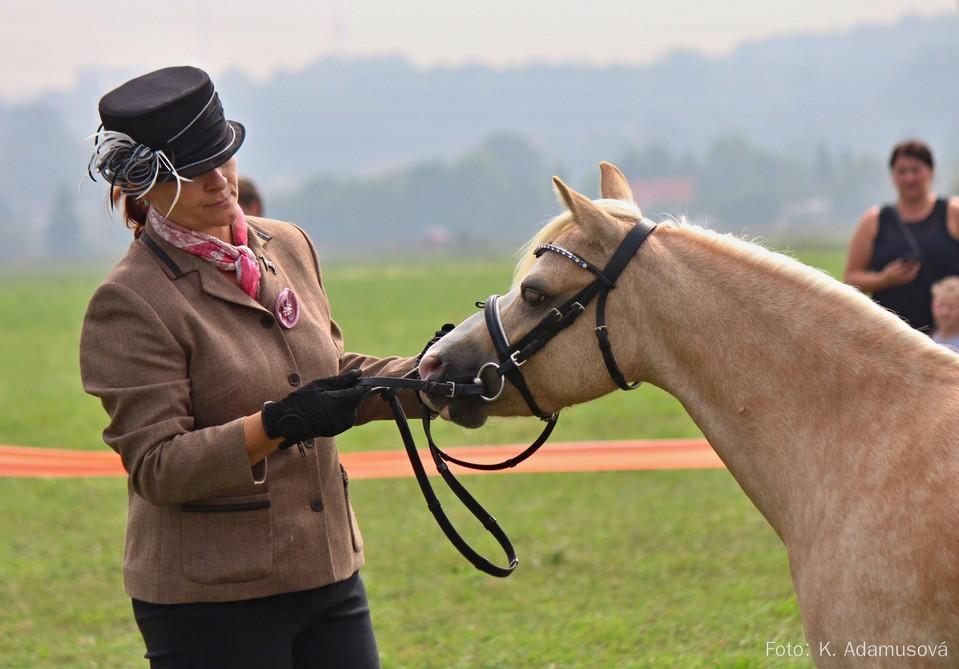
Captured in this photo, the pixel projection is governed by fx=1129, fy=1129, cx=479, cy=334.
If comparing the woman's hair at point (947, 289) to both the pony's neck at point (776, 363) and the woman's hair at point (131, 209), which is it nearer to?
the pony's neck at point (776, 363)

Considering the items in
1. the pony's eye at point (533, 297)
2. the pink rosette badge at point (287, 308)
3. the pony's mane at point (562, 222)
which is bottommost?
the pink rosette badge at point (287, 308)

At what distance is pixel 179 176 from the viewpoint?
9.73 feet

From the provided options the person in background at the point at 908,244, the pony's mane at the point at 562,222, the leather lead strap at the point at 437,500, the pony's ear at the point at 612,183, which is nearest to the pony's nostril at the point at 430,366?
the leather lead strap at the point at 437,500

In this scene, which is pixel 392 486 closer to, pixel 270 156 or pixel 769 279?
pixel 769 279

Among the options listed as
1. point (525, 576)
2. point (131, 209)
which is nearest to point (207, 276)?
point (131, 209)

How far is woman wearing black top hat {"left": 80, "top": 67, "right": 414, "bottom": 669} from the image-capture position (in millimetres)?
2902

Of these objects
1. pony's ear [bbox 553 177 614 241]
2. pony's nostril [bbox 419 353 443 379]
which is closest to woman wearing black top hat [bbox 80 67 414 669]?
pony's nostril [bbox 419 353 443 379]

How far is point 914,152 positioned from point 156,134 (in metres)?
6.50

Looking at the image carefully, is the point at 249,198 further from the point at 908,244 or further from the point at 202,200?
the point at 908,244

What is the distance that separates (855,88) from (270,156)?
310ft

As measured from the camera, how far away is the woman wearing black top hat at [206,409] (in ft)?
9.52

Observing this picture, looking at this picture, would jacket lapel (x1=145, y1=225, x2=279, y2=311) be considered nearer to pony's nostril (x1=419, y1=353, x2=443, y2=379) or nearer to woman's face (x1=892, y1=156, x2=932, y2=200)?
pony's nostril (x1=419, y1=353, x2=443, y2=379)

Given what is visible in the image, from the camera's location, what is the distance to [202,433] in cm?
289

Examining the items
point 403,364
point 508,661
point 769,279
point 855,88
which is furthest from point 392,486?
point 855,88
